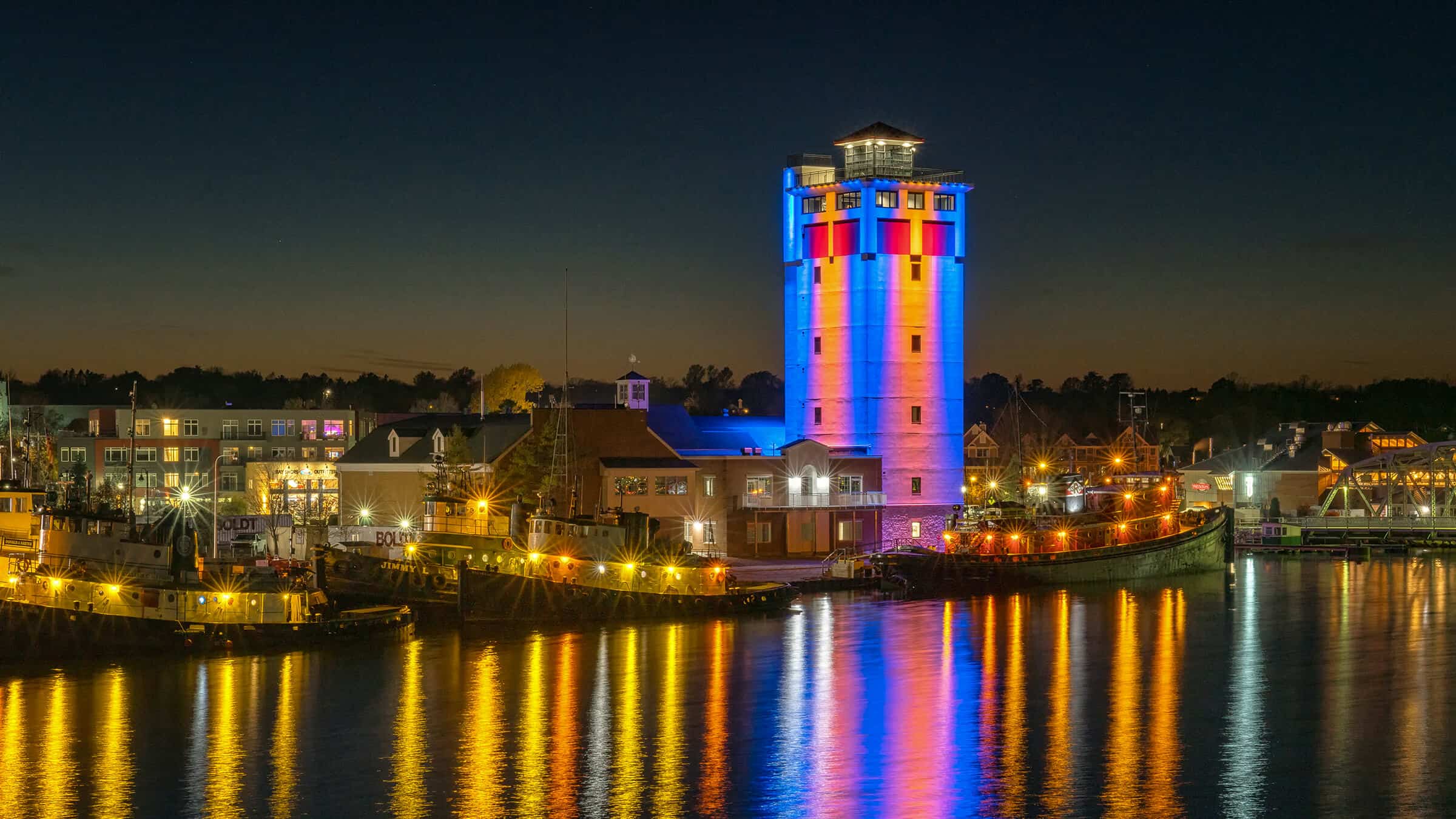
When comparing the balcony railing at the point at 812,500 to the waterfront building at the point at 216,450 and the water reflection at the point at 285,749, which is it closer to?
the water reflection at the point at 285,749

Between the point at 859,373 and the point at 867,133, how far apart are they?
1224cm

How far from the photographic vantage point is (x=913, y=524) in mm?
85000

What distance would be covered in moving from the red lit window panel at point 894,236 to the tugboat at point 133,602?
37177 millimetres

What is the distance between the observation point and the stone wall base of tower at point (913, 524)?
84375mm

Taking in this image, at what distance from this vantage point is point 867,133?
278ft

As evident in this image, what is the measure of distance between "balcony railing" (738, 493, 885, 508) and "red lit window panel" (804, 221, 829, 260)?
40.5ft

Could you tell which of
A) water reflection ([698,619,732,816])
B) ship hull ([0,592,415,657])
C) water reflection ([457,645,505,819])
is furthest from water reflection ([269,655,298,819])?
water reflection ([698,619,732,816])

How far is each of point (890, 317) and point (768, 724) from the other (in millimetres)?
44481

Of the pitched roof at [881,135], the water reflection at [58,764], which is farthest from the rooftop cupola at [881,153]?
the water reflection at [58,764]

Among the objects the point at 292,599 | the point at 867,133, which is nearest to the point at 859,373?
the point at 867,133

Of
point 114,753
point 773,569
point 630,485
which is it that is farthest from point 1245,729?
point 630,485

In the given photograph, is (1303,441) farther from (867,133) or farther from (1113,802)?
(1113,802)

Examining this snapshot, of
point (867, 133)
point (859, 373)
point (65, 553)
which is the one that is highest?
point (867, 133)

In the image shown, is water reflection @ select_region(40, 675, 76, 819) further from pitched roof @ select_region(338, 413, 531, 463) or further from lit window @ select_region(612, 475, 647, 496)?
pitched roof @ select_region(338, 413, 531, 463)
